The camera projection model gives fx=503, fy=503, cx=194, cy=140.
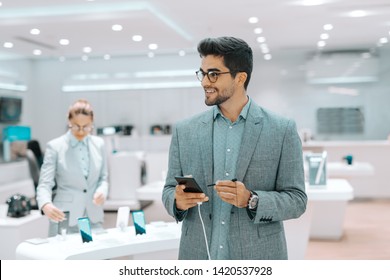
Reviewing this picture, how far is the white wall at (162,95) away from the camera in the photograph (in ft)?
31.1

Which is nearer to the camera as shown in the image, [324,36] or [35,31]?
[35,31]

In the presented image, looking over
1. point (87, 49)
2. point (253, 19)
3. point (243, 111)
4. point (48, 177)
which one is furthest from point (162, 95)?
point (243, 111)

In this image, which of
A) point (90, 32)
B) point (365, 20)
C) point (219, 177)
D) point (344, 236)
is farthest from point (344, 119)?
point (219, 177)

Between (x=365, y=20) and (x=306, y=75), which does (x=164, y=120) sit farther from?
(x=365, y=20)

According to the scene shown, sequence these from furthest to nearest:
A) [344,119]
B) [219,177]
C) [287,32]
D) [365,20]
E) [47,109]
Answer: [47,109] < [344,119] < [287,32] < [365,20] < [219,177]

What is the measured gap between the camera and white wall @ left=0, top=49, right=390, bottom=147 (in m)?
9.47

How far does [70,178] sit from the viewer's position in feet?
9.36

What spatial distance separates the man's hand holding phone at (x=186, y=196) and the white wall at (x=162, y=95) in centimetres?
783

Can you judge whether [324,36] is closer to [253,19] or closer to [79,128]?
[253,19]

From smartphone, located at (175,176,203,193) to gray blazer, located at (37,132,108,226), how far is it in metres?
1.41

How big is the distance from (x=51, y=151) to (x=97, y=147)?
0.91ft

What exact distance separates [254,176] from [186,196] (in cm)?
23

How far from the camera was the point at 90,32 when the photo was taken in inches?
259
